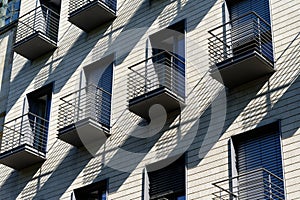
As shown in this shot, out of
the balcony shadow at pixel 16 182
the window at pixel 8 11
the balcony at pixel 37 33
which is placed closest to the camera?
the balcony shadow at pixel 16 182

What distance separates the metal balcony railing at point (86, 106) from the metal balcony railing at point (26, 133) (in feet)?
3.81

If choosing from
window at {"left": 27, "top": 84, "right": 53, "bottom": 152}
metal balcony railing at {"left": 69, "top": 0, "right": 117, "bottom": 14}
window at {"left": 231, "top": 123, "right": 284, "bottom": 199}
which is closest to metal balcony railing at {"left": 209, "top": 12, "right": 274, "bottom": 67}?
window at {"left": 231, "top": 123, "right": 284, "bottom": 199}

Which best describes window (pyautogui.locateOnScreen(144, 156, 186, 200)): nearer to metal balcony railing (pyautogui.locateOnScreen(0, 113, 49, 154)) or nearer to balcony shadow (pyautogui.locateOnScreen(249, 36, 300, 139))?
balcony shadow (pyautogui.locateOnScreen(249, 36, 300, 139))

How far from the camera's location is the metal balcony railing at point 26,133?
97.1ft

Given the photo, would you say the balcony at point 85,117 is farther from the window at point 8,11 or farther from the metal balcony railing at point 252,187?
the window at point 8,11

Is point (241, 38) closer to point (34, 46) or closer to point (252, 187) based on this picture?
point (252, 187)

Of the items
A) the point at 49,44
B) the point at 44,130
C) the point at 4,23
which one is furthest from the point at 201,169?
the point at 4,23

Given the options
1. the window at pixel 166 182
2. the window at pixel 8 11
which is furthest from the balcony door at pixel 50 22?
the window at pixel 166 182

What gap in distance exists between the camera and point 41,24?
108 feet

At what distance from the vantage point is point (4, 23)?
118 ft

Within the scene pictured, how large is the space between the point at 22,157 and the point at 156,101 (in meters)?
6.42

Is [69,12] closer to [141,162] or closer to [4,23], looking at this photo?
[4,23]

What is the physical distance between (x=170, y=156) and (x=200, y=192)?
194 centimetres

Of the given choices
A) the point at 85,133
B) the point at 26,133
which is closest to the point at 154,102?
the point at 85,133
